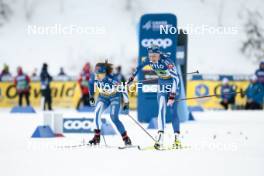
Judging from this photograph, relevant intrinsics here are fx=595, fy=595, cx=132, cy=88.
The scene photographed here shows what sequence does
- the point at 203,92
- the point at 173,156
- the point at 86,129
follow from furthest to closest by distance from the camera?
1. the point at 203,92
2. the point at 86,129
3. the point at 173,156

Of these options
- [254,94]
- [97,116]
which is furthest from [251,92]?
[97,116]

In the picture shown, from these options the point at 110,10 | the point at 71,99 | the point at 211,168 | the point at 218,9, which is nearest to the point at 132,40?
the point at 110,10

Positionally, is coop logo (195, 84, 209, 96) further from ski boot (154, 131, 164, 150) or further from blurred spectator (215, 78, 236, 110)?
ski boot (154, 131, 164, 150)

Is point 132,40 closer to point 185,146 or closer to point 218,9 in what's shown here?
point 218,9

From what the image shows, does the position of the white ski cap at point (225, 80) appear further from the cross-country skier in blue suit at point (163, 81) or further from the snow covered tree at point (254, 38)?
the cross-country skier in blue suit at point (163, 81)

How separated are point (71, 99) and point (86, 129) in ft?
43.0

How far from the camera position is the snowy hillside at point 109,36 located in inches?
1331

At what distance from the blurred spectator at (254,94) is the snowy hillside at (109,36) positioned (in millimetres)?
8071

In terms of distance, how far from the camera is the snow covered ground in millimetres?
7703

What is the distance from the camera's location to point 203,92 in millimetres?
26250

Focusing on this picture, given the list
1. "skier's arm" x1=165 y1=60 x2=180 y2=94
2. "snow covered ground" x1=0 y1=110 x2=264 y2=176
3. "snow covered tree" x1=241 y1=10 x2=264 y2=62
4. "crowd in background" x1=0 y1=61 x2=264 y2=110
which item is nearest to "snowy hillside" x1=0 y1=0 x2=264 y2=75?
"snow covered tree" x1=241 y1=10 x2=264 y2=62

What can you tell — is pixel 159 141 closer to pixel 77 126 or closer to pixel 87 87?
pixel 77 126

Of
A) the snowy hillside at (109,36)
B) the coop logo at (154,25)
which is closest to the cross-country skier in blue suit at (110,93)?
the coop logo at (154,25)

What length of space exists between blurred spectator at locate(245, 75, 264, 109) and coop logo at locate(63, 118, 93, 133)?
12196 millimetres
